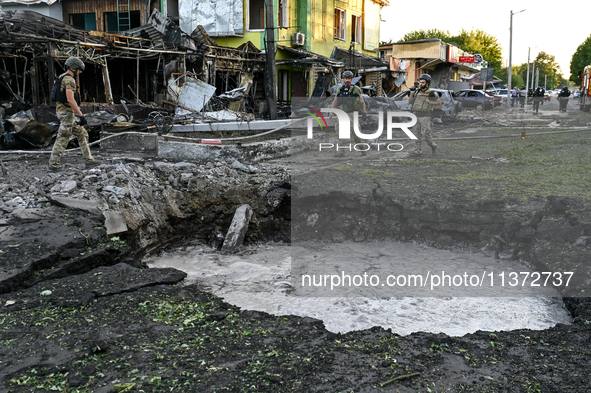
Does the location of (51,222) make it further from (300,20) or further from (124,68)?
(300,20)

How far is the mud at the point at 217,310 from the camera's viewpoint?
2678 mm

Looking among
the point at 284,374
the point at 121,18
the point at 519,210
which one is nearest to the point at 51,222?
the point at 284,374

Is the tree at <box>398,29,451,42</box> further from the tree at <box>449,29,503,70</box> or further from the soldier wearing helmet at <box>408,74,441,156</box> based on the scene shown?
the soldier wearing helmet at <box>408,74,441,156</box>

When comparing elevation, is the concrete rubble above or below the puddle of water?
above

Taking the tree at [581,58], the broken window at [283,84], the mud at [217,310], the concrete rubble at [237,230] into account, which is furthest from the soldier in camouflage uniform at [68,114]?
the tree at [581,58]

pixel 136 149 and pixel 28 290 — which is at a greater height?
pixel 136 149

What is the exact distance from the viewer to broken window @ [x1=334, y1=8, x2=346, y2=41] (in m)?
24.8

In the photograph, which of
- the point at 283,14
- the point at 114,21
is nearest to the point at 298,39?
the point at 283,14

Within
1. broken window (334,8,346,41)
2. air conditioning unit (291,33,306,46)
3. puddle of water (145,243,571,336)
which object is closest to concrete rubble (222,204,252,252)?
puddle of water (145,243,571,336)

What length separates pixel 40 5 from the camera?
67.2ft

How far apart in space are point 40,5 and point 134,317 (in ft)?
71.5

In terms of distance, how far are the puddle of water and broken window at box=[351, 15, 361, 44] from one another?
76.7 feet

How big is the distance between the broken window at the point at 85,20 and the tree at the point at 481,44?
50.2 meters

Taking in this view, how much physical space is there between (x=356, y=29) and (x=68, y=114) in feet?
73.9
